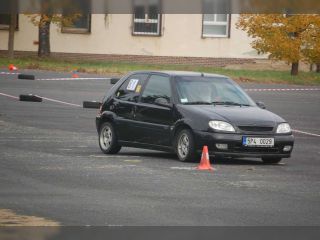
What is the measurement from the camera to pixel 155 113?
17.7 metres

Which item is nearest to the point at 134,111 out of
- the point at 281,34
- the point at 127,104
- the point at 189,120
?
the point at 127,104

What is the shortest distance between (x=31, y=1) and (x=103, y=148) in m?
13.2

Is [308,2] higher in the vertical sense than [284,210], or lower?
higher

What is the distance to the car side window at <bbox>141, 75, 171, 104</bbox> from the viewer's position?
1791cm

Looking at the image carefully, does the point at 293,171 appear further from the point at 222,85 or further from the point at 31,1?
the point at 31,1

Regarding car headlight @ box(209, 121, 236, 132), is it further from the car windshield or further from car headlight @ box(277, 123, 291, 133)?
the car windshield

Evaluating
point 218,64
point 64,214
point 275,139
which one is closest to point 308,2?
point 64,214

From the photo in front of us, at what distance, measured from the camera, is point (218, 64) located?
186 feet

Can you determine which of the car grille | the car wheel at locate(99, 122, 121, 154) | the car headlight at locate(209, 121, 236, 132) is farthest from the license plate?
the car wheel at locate(99, 122, 121, 154)

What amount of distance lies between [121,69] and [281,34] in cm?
711

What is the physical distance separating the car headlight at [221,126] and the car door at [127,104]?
71.7 inches

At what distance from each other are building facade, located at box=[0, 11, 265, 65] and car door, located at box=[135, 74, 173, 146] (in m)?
38.9

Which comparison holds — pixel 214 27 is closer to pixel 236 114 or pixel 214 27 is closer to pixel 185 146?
pixel 236 114

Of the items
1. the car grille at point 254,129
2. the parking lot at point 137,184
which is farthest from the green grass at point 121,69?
the car grille at point 254,129
